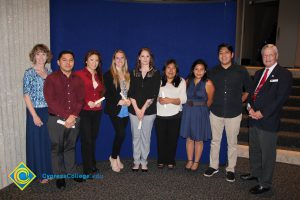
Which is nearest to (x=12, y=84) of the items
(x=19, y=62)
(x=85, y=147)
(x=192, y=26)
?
(x=19, y=62)

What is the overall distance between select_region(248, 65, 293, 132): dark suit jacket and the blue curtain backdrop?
0.96m

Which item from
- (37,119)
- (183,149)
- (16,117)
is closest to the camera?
(37,119)

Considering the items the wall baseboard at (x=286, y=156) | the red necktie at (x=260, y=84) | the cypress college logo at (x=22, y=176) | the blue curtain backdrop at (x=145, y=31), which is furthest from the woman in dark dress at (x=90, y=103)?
the wall baseboard at (x=286, y=156)

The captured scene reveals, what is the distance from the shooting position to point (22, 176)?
298 centimetres

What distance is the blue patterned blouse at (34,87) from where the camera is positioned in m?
2.81

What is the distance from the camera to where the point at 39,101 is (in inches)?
114

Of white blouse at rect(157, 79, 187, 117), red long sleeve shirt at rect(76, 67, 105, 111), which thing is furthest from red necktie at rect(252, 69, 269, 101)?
red long sleeve shirt at rect(76, 67, 105, 111)

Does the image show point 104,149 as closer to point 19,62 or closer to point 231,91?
point 19,62

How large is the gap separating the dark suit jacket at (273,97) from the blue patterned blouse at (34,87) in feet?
7.57

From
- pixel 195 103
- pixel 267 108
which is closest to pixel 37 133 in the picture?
pixel 195 103

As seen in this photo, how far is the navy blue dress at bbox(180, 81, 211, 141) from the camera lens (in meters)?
3.30

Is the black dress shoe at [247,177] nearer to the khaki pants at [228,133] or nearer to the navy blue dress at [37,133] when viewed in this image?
the khaki pants at [228,133]

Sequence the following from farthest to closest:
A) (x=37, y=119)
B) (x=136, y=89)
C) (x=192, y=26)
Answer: (x=192, y=26)
(x=136, y=89)
(x=37, y=119)

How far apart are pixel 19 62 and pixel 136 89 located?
1.35 meters
